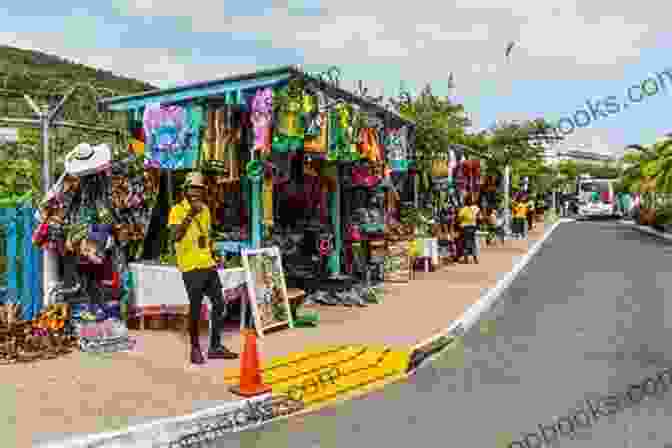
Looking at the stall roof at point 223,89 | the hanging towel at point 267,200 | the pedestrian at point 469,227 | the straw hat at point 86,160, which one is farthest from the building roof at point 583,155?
the straw hat at point 86,160

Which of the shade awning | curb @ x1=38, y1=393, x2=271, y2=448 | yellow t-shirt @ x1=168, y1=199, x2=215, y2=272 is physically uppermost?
the shade awning

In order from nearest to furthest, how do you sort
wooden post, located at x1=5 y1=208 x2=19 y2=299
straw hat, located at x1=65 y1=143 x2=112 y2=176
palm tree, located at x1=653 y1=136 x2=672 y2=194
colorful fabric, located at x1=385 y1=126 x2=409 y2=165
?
straw hat, located at x1=65 y1=143 x2=112 y2=176 → wooden post, located at x1=5 y1=208 x2=19 y2=299 → colorful fabric, located at x1=385 y1=126 x2=409 y2=165 → palm tree, located at x1=653 y1=136 x2=672 y2=194

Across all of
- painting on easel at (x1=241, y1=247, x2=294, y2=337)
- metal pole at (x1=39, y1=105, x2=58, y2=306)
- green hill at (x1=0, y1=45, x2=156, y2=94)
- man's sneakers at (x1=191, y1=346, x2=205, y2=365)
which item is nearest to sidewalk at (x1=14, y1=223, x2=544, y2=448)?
man's sneakers at (x1=191, y1=346, x2=205, y2=365)

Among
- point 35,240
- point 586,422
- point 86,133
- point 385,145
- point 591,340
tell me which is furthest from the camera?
point 385,145

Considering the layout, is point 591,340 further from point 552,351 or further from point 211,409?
point 211,409

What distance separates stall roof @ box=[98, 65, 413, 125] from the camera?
7.94m

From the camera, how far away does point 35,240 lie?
7480mm

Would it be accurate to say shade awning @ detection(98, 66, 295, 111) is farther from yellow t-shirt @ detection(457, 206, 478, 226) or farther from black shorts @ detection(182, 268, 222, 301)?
yellow t-shirt @ detection(457, 206, 478, 226)

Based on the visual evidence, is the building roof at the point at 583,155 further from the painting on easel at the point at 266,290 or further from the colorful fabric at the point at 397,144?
the painting on easel at the point at 266,290

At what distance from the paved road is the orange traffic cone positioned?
1.51ft

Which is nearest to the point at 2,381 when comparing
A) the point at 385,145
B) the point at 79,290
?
the point at 79,290

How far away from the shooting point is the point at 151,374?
242 inches

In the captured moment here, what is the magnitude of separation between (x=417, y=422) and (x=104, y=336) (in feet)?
12.4

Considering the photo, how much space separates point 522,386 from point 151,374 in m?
3.59
